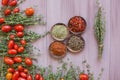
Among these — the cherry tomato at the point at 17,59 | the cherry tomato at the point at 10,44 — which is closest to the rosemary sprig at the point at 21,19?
the cherry tomato at the point at 10,44

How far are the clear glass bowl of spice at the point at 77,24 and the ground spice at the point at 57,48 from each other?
0.41ft

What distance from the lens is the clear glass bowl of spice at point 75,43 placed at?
1.85m

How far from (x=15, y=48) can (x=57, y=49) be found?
0.28 meters

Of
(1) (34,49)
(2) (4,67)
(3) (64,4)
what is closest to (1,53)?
(2) (4,67)

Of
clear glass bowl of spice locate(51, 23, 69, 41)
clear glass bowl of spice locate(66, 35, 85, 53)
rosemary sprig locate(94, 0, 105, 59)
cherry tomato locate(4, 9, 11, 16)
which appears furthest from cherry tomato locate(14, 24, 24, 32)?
rosemary sprig locate(94, 0, 105, 59)

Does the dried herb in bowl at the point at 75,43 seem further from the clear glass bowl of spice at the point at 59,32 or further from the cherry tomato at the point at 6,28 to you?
the cherry tomato at the point at 6,28

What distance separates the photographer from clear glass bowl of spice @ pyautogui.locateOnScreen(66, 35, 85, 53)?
1.85 m

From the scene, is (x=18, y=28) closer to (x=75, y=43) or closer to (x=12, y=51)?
(x=12, y=51)

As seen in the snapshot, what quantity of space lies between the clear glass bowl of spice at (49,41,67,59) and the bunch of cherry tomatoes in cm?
16

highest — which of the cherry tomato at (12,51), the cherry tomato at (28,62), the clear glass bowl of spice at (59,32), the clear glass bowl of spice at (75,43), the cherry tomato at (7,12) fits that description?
the cherry tomato at (7,12)

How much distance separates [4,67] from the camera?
183 cm

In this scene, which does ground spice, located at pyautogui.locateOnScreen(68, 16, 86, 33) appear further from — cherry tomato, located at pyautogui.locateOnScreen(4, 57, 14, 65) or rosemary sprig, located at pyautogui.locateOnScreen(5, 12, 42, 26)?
cherry tomato, located at pyautogui.locateOnScreen(4, 57, 14, 65)

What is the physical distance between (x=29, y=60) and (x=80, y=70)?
0.36 m

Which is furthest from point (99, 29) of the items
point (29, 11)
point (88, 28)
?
point (29, 11)
